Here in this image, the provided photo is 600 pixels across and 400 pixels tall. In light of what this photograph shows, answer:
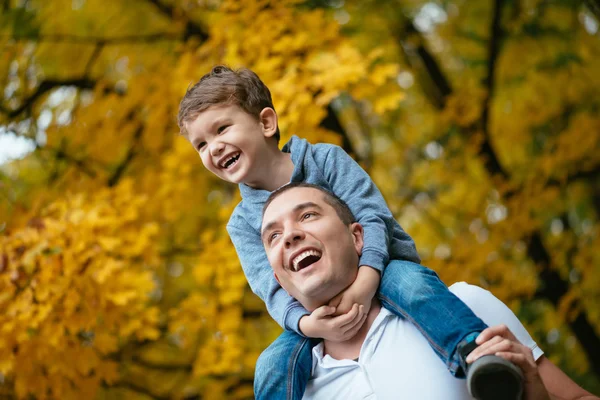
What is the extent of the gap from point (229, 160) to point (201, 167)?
2.83 meters

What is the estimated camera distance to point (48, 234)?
3338mm

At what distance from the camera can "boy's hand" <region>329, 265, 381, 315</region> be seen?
184cm

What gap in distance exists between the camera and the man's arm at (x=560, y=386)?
1755 millimetres

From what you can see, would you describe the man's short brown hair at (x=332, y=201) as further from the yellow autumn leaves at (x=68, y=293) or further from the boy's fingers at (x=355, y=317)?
the yellow autumn leaves at (x=68, y=293)

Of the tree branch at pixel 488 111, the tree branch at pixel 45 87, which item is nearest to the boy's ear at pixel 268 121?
the tree branch at pixel 45 87

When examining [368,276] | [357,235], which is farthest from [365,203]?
[368,276]

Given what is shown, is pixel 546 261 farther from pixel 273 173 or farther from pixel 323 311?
pixel 323 311

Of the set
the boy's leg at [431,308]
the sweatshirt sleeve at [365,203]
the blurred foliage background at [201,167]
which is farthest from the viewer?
the blurred foliage background at [201,167]

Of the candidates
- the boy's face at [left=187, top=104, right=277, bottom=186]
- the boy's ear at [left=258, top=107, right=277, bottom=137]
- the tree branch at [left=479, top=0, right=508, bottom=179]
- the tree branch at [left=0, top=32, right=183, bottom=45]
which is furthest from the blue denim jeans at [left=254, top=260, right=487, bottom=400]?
the tree branch at [left=479, top=0, right=508, bottom=179]

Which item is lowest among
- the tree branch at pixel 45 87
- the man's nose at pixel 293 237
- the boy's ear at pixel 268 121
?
the tree branch at pixel 45 87

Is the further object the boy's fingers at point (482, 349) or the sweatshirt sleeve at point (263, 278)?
the sweatshirt sleeve at point (263, 278)

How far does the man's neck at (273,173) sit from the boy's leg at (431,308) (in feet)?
1.81

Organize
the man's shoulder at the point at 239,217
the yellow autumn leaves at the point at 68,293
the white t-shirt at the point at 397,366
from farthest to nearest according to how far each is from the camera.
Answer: the yellow autumn leaves at the point at 68,293, the man's shoulder at the point at 239,217, the white t-shirt at the point at 397,366

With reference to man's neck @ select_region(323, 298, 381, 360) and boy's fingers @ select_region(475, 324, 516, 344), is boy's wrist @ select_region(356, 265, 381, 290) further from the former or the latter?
boy's fingers @ select_region(475, 324, 516, 344)
